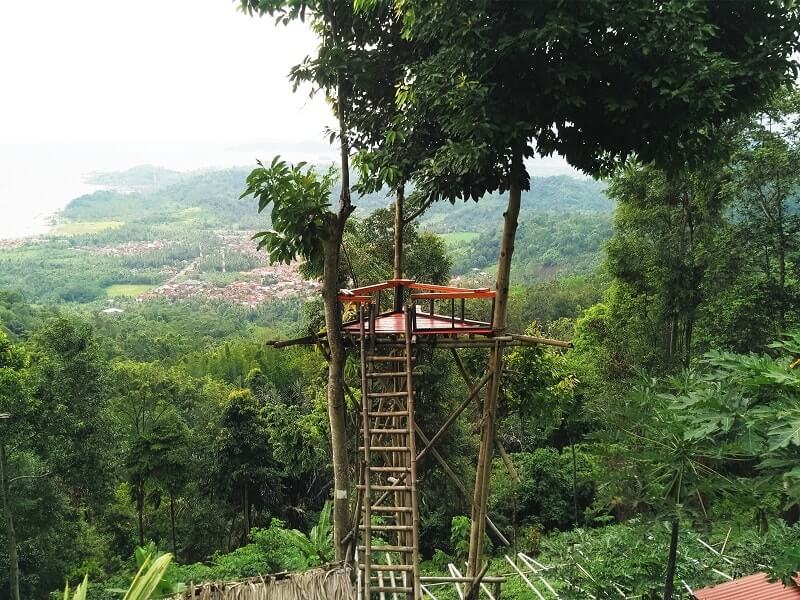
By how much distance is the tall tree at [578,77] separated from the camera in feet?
15.2

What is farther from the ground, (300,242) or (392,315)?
(300,242)

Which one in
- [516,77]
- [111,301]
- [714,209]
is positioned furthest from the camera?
[111,301]

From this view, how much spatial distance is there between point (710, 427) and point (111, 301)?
225ft

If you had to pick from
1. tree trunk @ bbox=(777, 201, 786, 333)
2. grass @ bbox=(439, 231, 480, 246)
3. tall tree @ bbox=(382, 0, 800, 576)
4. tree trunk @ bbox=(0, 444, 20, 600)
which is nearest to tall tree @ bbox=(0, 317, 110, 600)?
tree trunk @ bbox=(0, 444, 20, 600)

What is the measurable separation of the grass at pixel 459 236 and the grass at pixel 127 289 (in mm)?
34875

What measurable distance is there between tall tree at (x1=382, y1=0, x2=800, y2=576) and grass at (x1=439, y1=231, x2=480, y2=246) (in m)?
60.8

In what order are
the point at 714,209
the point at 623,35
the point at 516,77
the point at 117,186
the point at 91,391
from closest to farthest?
the point at 623,35, the point at 516,77, the point at 714,209, the point at 91,391, the point at 117,186

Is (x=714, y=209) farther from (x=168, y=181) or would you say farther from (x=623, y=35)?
(x=168, y=181)

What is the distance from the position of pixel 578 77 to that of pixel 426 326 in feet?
9.05

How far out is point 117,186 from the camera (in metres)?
158

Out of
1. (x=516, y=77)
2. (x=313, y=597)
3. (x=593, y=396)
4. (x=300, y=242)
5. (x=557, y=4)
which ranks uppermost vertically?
(x=557, y=4)

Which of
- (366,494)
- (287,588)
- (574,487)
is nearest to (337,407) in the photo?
(366,494)

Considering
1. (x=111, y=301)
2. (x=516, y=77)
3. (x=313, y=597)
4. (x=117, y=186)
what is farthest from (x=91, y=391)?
(x=117, y=186)

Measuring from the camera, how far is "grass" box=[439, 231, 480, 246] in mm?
68056
